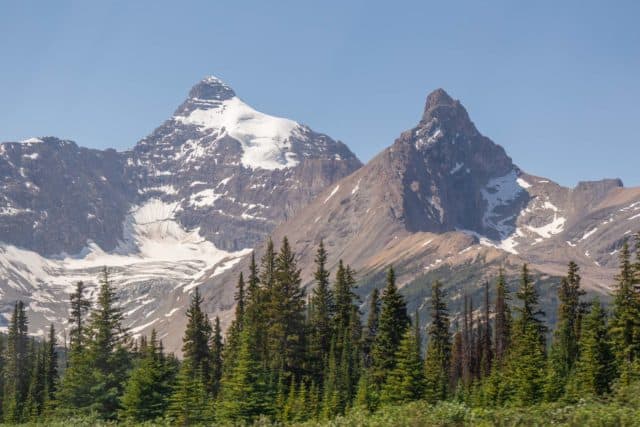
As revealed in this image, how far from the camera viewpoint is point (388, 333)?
2842 inches

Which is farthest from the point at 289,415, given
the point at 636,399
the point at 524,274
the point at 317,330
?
the point at 636,399

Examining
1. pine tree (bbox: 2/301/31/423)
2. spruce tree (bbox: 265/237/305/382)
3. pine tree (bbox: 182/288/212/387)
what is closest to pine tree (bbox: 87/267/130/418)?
spruce tree (bbox: 265/237/305/382)

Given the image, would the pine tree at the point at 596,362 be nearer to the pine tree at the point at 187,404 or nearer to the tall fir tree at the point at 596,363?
the tall fir tree at the point at 596,363

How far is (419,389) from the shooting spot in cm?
5850

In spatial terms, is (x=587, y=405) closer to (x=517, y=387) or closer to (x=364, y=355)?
(x=517, y=387)

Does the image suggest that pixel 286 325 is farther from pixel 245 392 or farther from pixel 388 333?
pixel 245 392

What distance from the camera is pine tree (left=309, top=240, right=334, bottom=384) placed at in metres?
83.4

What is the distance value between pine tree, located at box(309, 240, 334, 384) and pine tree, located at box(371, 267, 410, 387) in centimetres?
1102

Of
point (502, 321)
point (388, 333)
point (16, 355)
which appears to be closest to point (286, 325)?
point (388, 333)

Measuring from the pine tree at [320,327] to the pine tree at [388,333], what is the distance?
36.2ft

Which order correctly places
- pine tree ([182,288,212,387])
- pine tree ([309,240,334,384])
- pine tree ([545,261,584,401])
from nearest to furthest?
pine tree ([309,240,334,384]) → pine tree ([545,261,584,401]) → pine tree ([182,288,212,387])

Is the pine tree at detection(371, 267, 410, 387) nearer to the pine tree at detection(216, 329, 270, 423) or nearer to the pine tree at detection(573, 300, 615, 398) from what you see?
the pine tree at detection(573, 300, 615, 398)

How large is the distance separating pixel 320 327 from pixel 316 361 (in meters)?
5.04

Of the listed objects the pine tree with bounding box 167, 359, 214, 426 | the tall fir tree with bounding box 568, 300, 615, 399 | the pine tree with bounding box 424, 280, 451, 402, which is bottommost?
the pine tree with bounding box 167, 359, 214, 426
